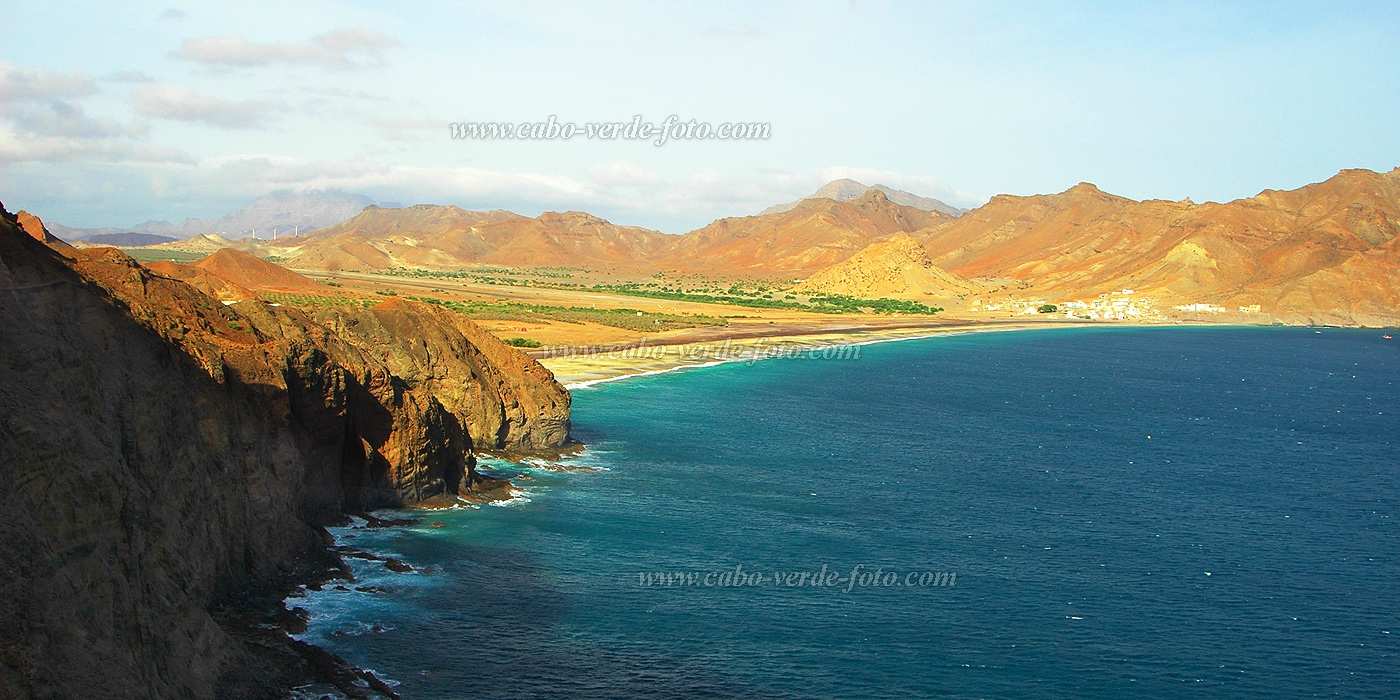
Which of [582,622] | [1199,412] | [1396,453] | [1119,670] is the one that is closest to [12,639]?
[582,622]

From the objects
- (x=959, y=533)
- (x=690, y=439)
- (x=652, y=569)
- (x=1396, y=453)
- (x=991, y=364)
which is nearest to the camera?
(x=652, y=569)

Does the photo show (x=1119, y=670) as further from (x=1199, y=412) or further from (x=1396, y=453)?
(x=1199, y=412)

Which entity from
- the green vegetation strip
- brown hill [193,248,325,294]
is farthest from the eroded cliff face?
the green vegetation strip

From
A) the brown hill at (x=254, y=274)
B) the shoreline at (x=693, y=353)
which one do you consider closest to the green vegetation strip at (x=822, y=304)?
the shoreline at (x=693, y=353)

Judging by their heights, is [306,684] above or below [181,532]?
below

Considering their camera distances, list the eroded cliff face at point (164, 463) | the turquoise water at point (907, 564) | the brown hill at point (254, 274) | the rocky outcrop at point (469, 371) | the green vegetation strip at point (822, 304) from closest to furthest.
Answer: the eroded cliff face at point (164, 463)
the turquoise water at point (907, 564)
the rocky outcrop at point (469, 371)
the brown hill at point (254, 274)
the green vegetation strip at point (822, 304)

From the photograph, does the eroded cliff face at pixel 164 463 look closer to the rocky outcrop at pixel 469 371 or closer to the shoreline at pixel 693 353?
the rocky outcrop at pixel 469 371
